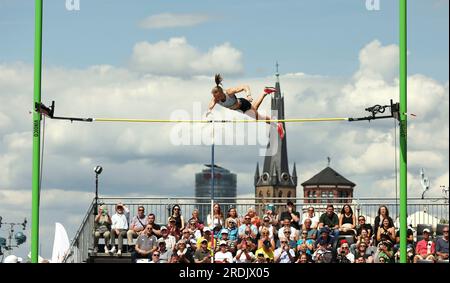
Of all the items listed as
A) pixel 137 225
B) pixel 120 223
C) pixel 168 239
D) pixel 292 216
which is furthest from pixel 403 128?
pixel 120 223

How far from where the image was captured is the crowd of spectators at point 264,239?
58.3 feet

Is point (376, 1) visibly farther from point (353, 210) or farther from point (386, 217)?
point (353, 210)

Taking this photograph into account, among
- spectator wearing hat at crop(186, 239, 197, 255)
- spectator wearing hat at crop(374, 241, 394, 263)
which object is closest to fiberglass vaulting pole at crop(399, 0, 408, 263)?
spectator wearing hat at crop(374, 241, 394, 263)

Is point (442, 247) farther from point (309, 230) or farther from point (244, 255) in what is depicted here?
point (244, 255)

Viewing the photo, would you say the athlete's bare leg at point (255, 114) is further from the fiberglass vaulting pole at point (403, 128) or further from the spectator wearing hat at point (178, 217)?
the fiberglass vaulting pole at point (403, 128)

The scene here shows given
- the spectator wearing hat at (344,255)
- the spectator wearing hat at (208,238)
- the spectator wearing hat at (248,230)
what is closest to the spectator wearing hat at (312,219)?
the spectator wearing hat at (248,230)

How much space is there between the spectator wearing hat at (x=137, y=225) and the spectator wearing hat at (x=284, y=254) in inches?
109

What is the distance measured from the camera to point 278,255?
1777cm

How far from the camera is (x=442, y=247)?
59.8 ft

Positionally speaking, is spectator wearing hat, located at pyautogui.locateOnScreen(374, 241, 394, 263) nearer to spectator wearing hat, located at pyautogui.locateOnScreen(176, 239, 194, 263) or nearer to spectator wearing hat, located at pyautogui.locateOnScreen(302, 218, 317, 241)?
spectator wearing hat, located at pyautogui.locateOnScreen(302, 218, 317, 241)

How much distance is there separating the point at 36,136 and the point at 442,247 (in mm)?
7132
